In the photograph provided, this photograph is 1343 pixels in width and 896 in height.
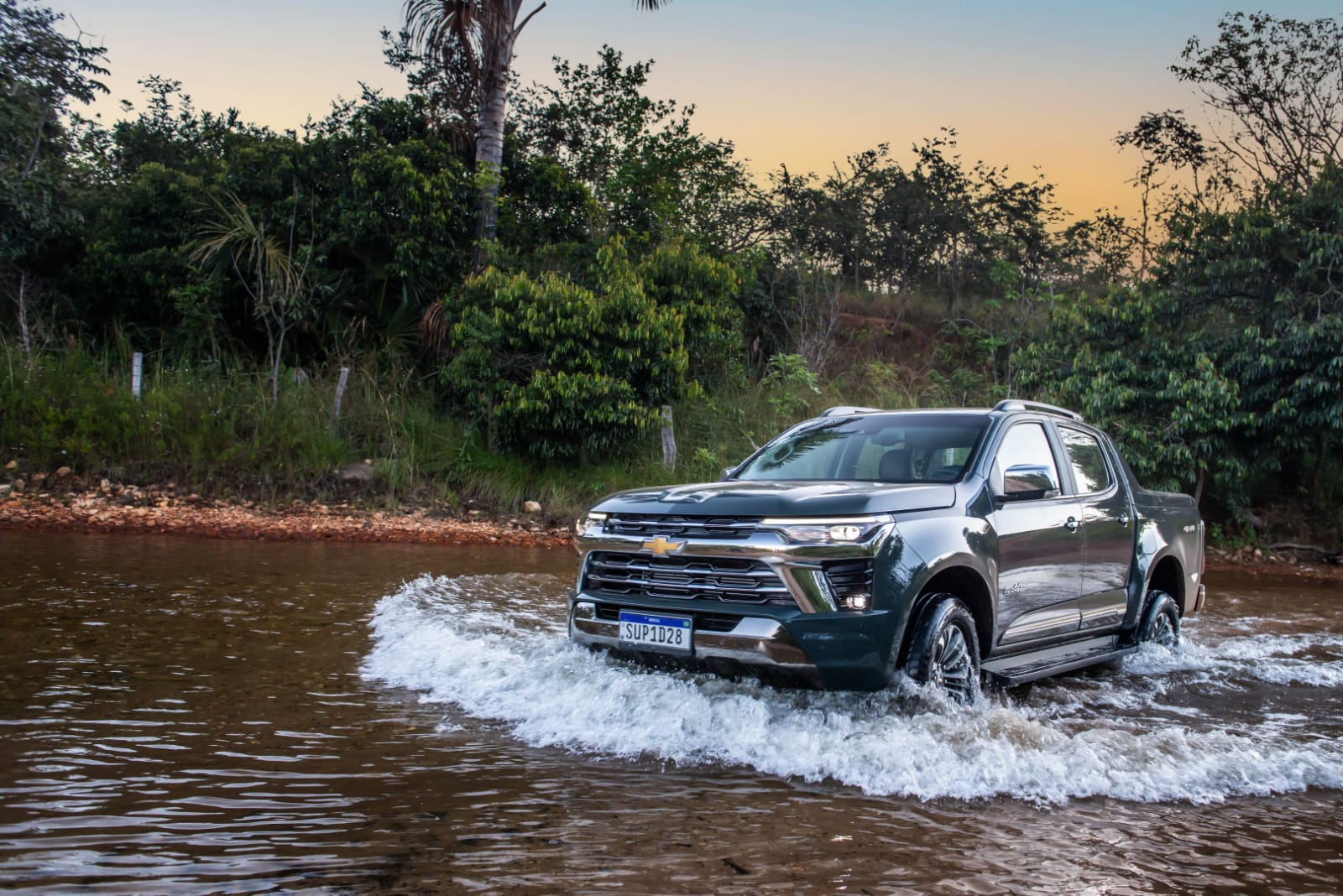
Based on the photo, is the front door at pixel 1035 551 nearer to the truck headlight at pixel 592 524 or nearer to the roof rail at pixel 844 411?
the roof rail at pixel 844 411

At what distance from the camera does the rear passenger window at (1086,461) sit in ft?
22.9

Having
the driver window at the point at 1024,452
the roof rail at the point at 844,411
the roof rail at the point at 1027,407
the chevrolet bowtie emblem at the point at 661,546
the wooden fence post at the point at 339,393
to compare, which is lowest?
the chevrolet bowtie emblem at the point at 661,546

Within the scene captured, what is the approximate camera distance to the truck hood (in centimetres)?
506

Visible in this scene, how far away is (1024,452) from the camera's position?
6.54m

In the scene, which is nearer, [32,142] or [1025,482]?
[1025,482]

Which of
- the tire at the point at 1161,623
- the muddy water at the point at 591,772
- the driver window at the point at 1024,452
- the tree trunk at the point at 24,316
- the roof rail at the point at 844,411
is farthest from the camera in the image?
the tree trunk at the point at 24,316

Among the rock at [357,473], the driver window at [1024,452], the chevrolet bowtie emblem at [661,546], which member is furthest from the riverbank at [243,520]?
the chevrolet bowtie emblem at [661,546]

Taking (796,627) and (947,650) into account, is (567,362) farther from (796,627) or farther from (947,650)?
(796,627)

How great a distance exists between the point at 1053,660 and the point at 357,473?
1194 centimetres

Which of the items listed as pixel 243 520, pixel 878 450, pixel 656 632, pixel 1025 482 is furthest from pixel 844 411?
pixel 243 520

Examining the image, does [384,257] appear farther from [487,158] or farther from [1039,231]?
[1039,231]

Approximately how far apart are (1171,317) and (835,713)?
46.6ft

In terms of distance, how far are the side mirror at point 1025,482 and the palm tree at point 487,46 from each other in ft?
45.9

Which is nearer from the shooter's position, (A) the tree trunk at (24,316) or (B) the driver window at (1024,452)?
(B) the driver window at (1024,452)
